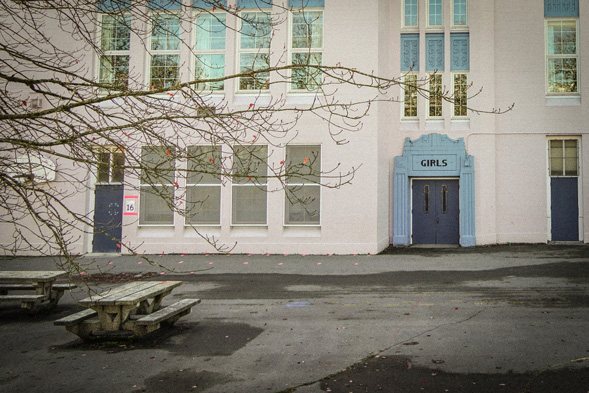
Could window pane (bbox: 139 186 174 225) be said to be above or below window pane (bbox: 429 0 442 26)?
below

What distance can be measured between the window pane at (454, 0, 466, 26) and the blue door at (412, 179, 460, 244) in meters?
5.99

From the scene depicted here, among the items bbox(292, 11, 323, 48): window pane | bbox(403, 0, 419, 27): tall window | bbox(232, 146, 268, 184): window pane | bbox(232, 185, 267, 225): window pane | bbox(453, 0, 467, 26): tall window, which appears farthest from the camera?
bbox(403, 0, 419, 27): tall window

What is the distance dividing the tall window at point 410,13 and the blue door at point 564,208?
25.7 ft

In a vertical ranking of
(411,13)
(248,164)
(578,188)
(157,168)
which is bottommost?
(157,168)

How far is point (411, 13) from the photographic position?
18.7m

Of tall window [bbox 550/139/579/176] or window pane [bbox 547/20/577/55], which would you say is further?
window pane [bbox 547/20/577/55]

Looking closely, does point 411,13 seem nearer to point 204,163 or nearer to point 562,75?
point 562,75

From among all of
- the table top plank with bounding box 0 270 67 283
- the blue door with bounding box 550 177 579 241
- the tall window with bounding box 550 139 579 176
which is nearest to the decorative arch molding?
the blue door with bounding box 550 177 579 241

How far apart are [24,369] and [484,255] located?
12889 mm

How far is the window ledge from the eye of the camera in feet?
58.5

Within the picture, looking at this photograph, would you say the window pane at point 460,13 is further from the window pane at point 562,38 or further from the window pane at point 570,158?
the window pane at point 570,158

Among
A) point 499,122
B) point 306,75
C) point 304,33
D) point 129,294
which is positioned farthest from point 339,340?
point 499,122

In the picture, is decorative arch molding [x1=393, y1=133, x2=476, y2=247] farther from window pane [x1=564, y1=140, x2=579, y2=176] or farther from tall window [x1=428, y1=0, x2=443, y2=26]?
tall window [x1=428, y1=0, x2=443, y2=26]

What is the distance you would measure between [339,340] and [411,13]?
15677 mm
